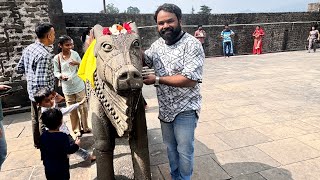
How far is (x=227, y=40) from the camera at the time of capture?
1401cm

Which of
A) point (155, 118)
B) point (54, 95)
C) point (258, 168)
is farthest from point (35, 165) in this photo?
point (258, 168)

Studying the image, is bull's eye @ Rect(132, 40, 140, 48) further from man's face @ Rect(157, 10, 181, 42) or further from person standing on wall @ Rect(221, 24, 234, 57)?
person standing on wall @ Rect(221, 24, 234, 57)

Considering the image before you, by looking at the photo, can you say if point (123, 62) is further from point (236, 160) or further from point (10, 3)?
point (10, 3)

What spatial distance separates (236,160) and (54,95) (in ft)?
7.94

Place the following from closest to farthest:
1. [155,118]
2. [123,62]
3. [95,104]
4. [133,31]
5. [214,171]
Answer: [123,62]
[133,31]
[95,104]
[214,171]
[155,118]

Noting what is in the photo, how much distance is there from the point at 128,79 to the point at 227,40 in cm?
1309

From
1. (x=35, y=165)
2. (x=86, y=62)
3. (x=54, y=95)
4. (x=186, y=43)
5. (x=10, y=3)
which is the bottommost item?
(x=35, y=165)

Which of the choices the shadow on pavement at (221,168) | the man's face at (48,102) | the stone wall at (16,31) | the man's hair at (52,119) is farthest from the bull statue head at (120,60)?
the stone wall at (16,31)

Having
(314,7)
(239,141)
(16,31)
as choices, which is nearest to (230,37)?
(314,7)

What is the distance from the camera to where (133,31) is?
2230mm

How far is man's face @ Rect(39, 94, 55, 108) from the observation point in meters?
3.07

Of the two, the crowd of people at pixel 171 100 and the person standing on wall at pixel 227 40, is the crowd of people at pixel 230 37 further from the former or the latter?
the crowd of people at pixel 171 100

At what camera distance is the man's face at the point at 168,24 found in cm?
225

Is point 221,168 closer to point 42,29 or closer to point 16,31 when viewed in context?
point 42,29
